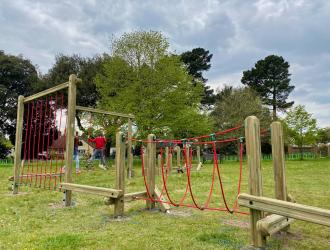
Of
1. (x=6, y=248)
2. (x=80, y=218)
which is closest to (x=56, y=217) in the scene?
(x=80, y=218)

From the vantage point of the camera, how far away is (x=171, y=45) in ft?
80.6

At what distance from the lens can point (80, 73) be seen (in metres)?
27.9

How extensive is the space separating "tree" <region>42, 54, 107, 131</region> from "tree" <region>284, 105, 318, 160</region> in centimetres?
1942

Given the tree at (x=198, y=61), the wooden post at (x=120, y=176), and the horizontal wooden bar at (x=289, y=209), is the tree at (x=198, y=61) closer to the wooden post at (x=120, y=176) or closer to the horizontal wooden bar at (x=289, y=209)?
the wooden post at (x=120, y=176)

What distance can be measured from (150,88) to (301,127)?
1632 centimetres

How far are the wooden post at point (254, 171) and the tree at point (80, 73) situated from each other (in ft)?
82.4

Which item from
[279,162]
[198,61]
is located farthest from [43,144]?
[198,61]

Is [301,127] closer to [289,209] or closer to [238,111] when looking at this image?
[238,111]

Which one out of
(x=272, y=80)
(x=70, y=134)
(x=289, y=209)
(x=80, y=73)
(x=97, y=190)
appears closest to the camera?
(x=289, y=209)

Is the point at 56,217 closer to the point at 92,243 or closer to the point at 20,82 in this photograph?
the point at 92,243

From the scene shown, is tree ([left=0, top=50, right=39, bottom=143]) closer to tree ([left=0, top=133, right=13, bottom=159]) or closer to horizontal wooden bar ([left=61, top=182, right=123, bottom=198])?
tree ([left=0, top=133, right=13, bottom=159])

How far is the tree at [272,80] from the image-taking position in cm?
4072

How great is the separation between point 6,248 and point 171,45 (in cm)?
2280

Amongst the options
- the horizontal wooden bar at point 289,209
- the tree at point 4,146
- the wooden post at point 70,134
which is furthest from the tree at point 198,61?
the horizontal wooden bar at point 289,209
